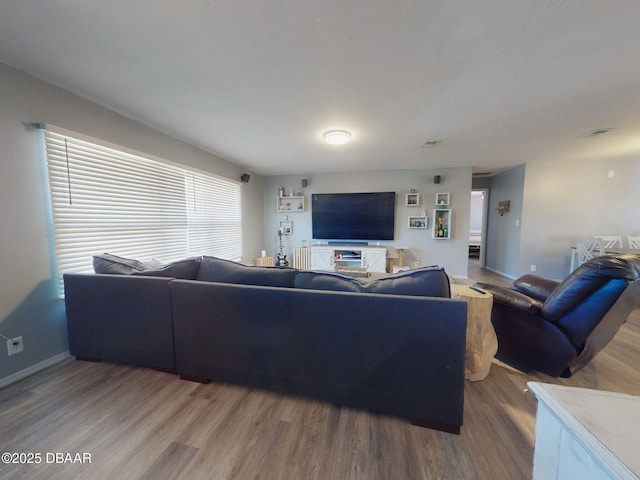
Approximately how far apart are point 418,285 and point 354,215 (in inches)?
134

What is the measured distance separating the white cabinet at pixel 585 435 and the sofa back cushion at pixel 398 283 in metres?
0.60

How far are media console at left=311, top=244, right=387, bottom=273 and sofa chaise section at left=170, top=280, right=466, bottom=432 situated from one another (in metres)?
3.02

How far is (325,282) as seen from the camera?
140 cm

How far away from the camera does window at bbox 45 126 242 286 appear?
1854mm

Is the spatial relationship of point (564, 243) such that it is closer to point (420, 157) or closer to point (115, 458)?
point (420, 157)

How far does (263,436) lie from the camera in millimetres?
1214

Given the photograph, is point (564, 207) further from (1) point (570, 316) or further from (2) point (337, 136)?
(2) point (337, 136)

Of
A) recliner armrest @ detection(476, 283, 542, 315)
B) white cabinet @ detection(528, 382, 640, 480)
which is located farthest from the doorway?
white cabinet @ detection(528, 382, 640, 480)

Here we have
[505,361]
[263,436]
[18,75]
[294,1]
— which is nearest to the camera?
[294,1]

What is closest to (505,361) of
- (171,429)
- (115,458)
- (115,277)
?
(171,429)

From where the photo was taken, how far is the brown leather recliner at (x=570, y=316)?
1.40 meters

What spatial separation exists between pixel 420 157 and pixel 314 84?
97.9 inches

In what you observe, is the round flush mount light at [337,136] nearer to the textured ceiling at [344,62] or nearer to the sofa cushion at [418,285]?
the textured ceiling at [344,62]

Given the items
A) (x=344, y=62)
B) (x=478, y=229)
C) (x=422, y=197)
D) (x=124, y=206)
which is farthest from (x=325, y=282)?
(x=478, y=229)
